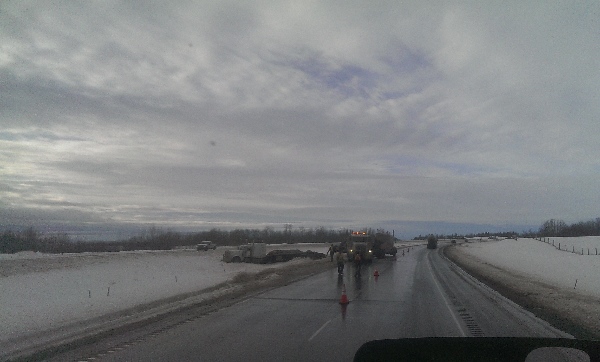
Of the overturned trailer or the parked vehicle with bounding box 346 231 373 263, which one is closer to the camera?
the parked vehicle with bounding box 346 231 373 263

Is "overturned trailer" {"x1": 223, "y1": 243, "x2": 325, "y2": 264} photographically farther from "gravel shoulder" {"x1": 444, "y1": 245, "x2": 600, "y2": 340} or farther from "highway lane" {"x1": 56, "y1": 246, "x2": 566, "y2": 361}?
"highway lane" {"x1": 56, "y1": 246, "x2": 566, "y2": 361}

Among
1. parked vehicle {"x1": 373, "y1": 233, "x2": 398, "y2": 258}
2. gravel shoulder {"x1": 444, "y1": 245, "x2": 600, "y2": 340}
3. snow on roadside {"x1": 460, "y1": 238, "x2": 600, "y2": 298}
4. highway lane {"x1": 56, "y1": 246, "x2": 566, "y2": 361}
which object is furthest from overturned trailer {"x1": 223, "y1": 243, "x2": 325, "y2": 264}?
highway lane {"x1": 56, "y1": 246, "x2": 566, "y2": 361}

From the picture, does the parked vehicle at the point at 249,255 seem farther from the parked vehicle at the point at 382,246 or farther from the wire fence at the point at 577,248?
the wire fence at the point at 577,248

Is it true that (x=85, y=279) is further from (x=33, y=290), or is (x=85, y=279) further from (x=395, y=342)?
(x=395, y=342)

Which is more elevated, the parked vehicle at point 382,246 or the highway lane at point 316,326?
the parked vehicle at point 382,246

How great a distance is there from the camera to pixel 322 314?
584 inches

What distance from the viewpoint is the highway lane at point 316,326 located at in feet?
31.8

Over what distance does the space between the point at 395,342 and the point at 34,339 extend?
10258 millimetres

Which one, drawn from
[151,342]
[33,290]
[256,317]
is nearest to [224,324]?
[256,317]

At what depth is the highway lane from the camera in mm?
9703

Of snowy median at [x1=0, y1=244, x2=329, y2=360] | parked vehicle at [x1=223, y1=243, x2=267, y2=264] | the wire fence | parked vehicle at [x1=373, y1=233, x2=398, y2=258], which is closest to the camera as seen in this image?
snowy median at [x1=0, y1=244, x2=329, y2=360]

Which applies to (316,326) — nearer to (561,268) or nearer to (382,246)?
(561,268)

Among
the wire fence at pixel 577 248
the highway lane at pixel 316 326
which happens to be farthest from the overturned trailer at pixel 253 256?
the wire fence at pixel 577 248

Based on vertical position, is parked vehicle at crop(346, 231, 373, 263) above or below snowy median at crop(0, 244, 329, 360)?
above
